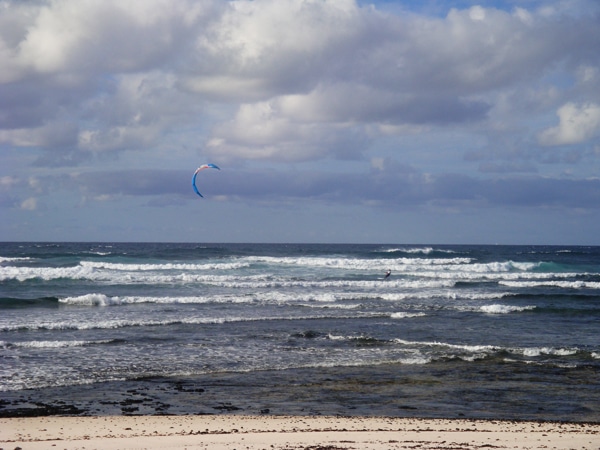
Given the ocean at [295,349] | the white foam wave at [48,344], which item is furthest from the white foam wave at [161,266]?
the white foam wave at [48,344]

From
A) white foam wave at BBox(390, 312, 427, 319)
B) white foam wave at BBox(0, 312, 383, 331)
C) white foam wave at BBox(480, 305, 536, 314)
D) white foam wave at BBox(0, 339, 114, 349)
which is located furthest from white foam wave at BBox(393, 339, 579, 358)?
white foam wave at BBox(0, 339, 114, 349)

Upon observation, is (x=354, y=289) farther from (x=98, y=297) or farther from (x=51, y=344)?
(x=51, y=344)

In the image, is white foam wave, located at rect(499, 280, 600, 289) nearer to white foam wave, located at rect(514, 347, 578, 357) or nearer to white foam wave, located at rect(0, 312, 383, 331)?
white foam wave, located at rect(0, 312, 383, 331)

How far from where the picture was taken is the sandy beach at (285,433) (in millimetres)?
8305

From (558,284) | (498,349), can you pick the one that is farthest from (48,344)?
(558,284)

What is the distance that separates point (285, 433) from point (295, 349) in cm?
715

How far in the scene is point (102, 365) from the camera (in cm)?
1369

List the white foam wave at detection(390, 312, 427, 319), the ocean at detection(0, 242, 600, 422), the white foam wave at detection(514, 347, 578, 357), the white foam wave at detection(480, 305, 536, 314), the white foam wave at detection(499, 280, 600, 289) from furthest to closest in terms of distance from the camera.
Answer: the white foam wave at detection(499, 280, 600, 289)
the white foam wave at detection(480, 305, 536, 314)
the white foam wave at detection(390, 312, 427, 319)
the white foam wave at detection(514, 347, 578, 357)
the ocean at detection(0, 242, 600, 422)

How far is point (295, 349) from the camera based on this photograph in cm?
1603

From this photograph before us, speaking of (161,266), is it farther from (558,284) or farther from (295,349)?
(295,349)

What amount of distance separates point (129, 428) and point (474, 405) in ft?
19.7

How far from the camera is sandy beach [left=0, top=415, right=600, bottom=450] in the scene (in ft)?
27.2

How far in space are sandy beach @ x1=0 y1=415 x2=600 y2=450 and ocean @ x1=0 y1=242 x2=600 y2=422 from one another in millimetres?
706

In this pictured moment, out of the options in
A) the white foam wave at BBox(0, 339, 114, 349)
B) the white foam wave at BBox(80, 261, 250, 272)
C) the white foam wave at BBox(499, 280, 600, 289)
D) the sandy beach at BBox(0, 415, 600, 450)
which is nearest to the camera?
the sandy beach at BBox(0, 415, 600, 450)
